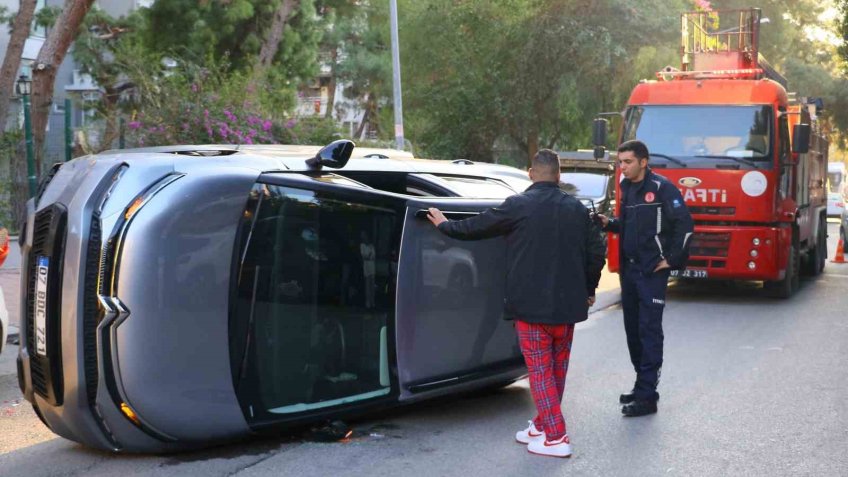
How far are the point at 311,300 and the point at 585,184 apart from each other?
15.8 m

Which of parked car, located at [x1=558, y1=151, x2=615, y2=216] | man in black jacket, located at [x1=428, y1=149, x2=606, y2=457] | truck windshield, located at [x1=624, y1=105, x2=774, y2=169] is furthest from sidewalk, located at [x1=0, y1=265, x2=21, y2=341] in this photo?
parked car, located at [x1=558, y1=151, x2=615, y2=216]

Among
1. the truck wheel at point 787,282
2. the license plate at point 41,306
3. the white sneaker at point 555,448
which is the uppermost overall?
the license plate at point 41,306

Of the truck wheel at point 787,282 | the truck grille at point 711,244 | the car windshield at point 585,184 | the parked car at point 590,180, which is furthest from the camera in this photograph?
the car windshield at point 585,184

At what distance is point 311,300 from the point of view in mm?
5816

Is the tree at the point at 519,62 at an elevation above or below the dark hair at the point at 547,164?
above

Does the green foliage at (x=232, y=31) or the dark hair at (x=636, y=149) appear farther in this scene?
the green foliage at (x=232, y=31)

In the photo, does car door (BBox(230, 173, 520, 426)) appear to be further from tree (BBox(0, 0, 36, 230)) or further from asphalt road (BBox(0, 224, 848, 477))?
tree (BBox(0, 0, 36, 230))

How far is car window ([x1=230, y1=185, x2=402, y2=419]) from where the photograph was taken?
558 cm

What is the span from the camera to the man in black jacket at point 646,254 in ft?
23.1

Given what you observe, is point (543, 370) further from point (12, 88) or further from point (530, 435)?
point (12, 88)

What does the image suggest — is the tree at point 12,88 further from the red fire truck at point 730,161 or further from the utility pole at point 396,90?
the utility pole at point 396,90

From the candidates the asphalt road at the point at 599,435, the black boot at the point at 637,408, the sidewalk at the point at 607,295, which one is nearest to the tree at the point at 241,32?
the sidewalk at the point at 607,295

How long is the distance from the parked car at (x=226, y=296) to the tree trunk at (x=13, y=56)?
31.5 ft

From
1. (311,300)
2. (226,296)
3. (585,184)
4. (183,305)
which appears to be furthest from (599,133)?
(183,305)
